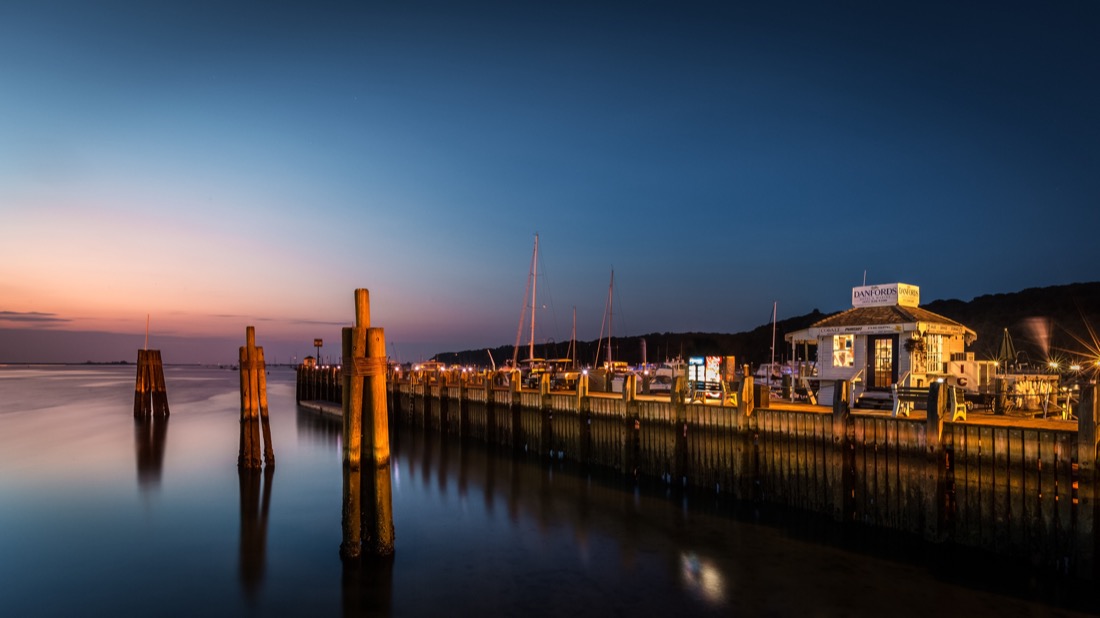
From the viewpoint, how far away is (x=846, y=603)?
12422mm

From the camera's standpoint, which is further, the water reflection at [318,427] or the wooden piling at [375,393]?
the water reflection at [318,427]

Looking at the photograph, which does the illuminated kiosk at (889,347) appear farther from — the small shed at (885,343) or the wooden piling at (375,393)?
the wooden piling at (375,393)

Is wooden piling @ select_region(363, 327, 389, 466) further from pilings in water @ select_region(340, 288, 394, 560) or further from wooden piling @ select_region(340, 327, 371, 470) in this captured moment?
wooden piling @ select_region(340, 327, 371, 470)

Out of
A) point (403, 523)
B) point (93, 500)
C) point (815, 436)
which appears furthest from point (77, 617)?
point (815, 436)

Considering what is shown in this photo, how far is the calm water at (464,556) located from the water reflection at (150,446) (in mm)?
550

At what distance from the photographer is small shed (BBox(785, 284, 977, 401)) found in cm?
2483

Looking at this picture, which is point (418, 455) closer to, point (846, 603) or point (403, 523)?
point (403, 523)

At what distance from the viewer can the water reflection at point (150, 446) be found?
88.6 feet

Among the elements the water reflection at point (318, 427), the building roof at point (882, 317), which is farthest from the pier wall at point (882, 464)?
the water reflection at point (318, 427)

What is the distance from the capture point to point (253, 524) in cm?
1966

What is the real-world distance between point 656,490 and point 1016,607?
34.0 feet

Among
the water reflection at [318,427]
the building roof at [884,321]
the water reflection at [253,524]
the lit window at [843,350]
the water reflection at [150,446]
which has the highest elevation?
the building roof at [884,321]

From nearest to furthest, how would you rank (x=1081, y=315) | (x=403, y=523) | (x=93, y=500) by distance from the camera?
(x=403, y=523), (x=93, y=500), (x=1081, y=315)

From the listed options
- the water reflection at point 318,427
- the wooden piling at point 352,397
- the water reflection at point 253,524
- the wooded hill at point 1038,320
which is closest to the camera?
the wooden piling at point 352,397
